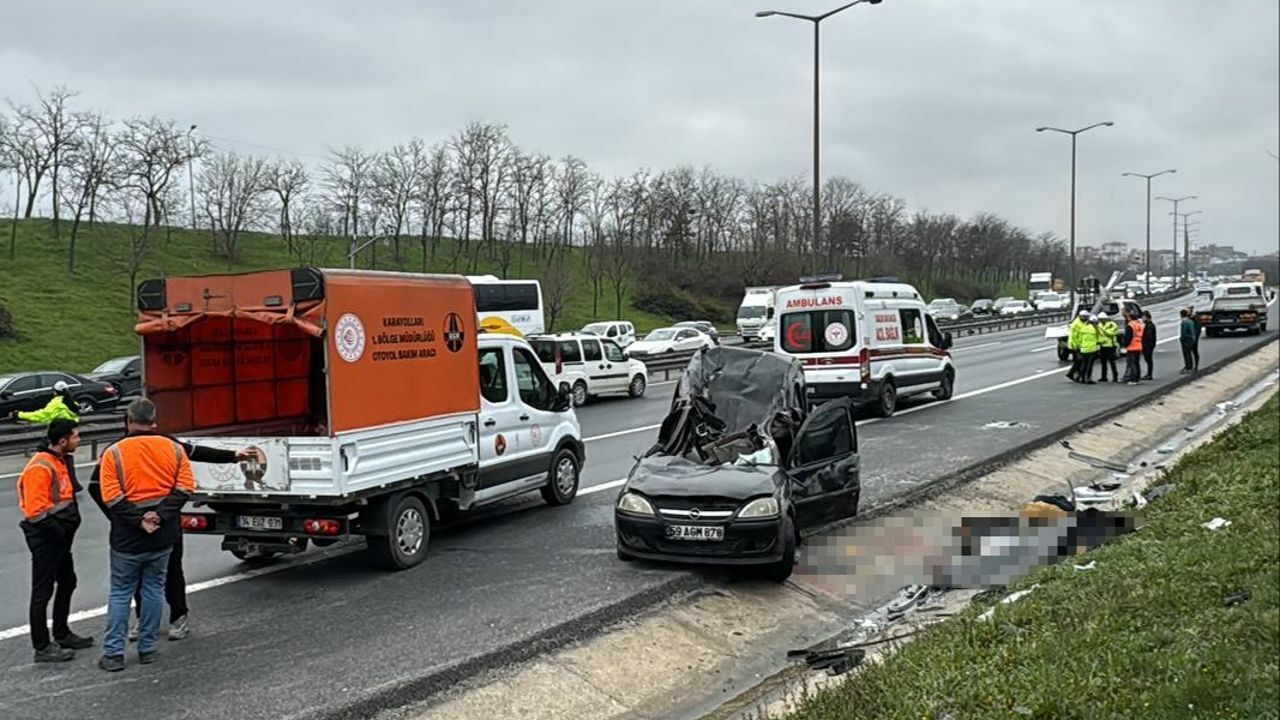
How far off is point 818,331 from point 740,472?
10873mm

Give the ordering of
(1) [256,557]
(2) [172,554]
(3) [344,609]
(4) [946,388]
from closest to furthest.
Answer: (2) [172,554], (3) [344,609], (1) [256,557], (4) [946,388]

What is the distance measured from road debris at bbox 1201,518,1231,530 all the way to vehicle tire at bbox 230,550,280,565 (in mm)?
8248

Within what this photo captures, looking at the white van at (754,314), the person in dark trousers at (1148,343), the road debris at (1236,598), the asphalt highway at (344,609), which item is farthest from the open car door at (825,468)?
the white van at (754,314)

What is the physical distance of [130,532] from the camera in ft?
21.1

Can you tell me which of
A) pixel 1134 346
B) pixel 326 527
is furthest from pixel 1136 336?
Result: pixel 326 527

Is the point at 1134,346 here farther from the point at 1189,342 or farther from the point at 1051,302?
the point at 1051,302

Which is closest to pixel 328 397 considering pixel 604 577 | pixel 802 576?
pixel 604 577

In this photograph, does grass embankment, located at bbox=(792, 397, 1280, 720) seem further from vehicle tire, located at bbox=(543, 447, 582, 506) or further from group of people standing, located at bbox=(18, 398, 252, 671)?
vehicle tire, located at bbox=(543, 447, 582, 506)

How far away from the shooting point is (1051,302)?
75188 millimetres

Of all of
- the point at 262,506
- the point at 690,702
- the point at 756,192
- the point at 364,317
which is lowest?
the point at 690,702

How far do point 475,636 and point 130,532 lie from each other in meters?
2.39

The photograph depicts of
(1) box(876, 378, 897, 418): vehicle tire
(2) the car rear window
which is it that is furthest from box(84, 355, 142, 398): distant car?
(1) box(876, 378, 897, 418): vehicle tire

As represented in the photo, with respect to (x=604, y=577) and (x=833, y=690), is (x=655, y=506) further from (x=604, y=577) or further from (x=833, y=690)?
(x=833, y=690)

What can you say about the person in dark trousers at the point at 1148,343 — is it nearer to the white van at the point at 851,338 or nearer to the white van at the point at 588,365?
the white van at the point at 851,338
